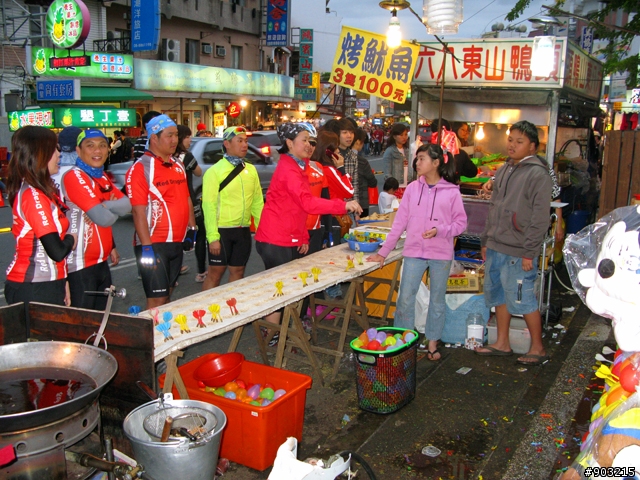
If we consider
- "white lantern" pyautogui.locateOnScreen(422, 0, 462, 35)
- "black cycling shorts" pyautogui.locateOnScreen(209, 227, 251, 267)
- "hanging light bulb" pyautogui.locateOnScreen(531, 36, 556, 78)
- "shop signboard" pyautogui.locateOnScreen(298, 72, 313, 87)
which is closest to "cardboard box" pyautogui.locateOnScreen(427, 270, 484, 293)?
"black cycling shorts" pyautogui.locateOnScreen(209, 227, 251, 267)

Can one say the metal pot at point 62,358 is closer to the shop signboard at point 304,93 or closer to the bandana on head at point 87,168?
the bandana on head at point 87,168

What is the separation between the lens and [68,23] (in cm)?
1655

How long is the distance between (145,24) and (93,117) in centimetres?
517

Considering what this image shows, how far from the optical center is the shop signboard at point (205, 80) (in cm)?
2295

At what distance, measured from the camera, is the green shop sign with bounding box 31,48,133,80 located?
674 inches

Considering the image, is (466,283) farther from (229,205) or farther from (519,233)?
(229,205)

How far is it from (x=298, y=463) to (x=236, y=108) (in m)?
26.5

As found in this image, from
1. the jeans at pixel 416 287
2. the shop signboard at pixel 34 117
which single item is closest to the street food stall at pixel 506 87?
the jeans at pixel 416 287

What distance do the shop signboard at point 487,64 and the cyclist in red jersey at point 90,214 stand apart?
5716 millimetres

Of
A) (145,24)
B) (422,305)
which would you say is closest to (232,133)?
(422,305)

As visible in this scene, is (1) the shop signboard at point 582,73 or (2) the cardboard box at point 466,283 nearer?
(2) the cardboard box at point 466,283

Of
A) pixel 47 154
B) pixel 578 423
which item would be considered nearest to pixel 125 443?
pixel 47 154

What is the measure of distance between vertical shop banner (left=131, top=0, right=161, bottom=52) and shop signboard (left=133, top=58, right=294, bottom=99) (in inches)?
59.4

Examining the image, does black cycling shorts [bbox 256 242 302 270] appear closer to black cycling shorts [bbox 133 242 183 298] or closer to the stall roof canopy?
black cycling shorts [bbox 133 242 183 298]
